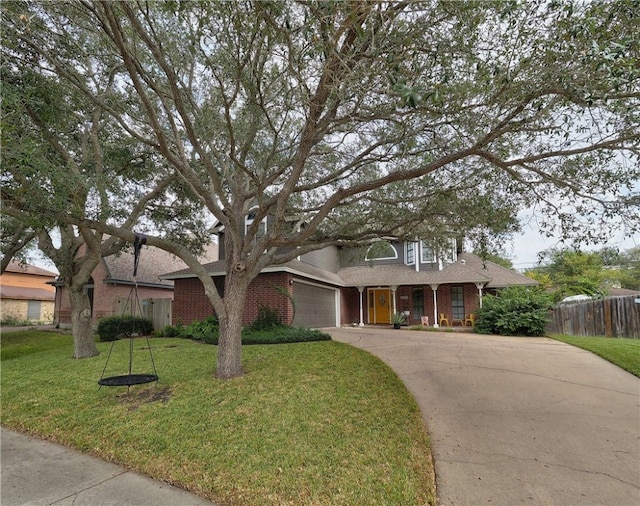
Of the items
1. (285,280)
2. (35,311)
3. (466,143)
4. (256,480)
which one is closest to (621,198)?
(466,143)

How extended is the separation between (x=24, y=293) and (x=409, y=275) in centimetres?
3229

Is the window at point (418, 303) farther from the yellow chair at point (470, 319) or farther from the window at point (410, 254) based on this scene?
the yellow chair at point (470, 319)

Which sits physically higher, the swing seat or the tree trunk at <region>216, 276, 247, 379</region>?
the tree trunk at <region>216, 276, 247, 379</region>

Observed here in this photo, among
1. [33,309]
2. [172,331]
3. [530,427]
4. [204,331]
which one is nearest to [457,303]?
[204,331]

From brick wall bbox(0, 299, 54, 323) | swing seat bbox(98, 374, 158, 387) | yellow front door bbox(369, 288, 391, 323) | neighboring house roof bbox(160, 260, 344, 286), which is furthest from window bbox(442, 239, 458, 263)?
brick wall bbox(0, 299, 54, 323)

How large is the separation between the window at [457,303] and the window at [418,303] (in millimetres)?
1525

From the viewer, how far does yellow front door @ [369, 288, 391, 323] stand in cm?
1997

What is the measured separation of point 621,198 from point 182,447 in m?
7.45

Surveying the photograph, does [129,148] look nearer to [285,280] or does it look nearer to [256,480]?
[285,280]

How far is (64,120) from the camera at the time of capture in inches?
Result: 310

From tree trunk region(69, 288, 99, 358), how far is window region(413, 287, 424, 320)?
14487 mm

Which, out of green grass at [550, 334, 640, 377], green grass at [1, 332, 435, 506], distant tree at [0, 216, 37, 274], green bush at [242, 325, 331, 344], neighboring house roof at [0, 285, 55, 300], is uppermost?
distant tree at [0, 216, 37, 274]

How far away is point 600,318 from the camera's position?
1334 cm

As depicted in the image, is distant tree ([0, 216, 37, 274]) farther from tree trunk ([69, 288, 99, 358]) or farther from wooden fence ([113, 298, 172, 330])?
wooden fence ([113, 298, 172, 330])
